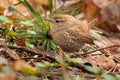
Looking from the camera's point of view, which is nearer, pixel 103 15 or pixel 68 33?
pixel 68 33

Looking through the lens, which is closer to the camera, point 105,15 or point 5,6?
point 5,6

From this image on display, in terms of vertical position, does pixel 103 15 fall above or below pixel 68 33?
above

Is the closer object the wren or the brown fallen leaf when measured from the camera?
the wren

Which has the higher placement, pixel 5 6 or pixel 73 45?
pixel 5 6

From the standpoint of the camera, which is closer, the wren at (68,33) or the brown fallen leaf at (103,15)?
the wren at (68,33)

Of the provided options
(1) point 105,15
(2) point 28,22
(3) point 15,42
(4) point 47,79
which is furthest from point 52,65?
(1) point 105,15

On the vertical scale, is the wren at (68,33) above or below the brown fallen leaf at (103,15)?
below

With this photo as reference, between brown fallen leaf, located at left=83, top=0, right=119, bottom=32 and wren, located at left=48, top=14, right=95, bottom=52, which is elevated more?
brown fallen leaf, located at left=83, top=0, right=119, bottom=32

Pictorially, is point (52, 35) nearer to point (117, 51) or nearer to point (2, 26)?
point (2, 26)
